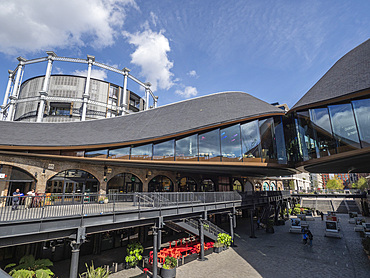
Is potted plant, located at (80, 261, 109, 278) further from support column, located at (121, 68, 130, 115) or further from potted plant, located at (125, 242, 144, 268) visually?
support column, located at (121, 68, 130, 115)

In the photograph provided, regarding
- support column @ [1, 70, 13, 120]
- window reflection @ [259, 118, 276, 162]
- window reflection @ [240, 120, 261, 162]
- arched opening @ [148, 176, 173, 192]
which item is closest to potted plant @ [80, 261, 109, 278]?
arched opening @ [148, 176, 173, 192]

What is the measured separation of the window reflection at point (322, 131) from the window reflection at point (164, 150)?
43.5 ft

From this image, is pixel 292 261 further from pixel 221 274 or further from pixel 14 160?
pixel 14 160

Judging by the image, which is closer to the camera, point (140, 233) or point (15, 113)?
point (140, 233)

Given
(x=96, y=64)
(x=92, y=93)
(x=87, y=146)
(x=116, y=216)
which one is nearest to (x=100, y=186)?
(x=87, y=146)

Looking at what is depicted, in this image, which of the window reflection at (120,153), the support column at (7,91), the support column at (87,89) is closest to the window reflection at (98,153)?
the window reflection at (120,153)

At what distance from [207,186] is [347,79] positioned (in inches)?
789

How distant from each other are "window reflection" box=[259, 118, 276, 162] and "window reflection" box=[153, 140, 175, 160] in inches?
360

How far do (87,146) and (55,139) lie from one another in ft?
11.2

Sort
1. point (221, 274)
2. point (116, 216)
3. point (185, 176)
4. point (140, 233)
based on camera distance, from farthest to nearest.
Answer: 1. point (185, 176)
2. point (140, 233)
3. point (221, 274)
4. point (116, 216)

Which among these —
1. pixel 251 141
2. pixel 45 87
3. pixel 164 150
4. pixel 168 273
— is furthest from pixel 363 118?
pixel 45 87

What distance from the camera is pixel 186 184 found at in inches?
1062

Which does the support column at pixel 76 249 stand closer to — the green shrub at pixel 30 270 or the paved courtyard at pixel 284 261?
the green shrub at pixel 30 270

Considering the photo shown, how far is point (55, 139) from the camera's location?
19078 millimetres
